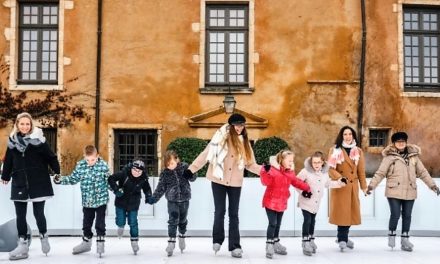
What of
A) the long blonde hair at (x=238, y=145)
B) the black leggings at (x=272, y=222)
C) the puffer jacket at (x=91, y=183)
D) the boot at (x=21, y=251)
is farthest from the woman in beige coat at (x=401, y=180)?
the boot at (x=21, y=251)

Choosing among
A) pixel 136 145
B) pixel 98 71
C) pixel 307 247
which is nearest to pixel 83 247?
pixel 307 247

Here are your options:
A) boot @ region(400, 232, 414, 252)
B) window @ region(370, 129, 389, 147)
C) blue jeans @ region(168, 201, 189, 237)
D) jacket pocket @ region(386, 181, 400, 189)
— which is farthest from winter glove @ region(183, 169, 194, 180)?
window @ region(370, 129, 389, 147)

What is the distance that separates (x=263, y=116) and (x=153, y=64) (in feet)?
10.6

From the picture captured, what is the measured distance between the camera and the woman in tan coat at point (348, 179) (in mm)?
8422

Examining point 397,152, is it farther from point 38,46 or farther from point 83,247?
point 38,46

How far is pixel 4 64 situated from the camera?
16.3 metres

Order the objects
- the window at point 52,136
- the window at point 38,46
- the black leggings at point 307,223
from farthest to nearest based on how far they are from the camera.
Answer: the window at point 38,46 < the window at point 52,136 < the black leggings at point 307,223

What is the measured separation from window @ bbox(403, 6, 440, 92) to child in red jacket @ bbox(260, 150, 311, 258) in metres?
9.83

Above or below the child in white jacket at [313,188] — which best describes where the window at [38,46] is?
above

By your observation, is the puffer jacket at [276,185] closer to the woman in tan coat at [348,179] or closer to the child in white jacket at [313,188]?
the child in white jacket at [313,188]

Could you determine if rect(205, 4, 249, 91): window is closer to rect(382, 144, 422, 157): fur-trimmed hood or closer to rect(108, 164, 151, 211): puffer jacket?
rect(382, 144, 422, 157): fur-trimmed hood

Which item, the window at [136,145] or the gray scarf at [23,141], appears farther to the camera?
the window at [136,145]

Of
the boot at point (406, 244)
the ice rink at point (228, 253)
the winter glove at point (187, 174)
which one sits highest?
the winter glove at point (187, 174)

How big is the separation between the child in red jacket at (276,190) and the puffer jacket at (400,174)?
4.45ft
